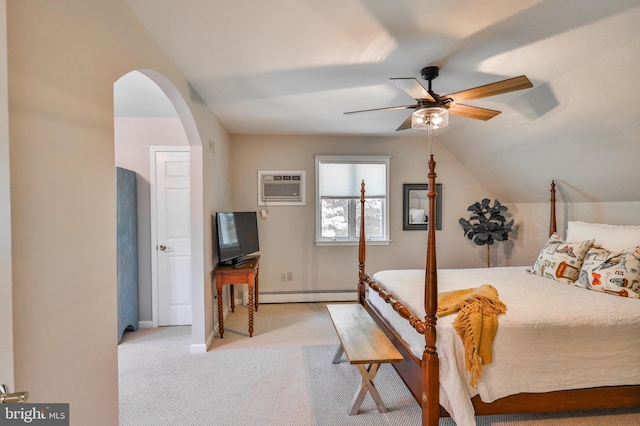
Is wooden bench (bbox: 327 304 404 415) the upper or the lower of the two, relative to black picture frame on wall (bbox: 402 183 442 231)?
lower

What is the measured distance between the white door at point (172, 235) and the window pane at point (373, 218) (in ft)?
8.04

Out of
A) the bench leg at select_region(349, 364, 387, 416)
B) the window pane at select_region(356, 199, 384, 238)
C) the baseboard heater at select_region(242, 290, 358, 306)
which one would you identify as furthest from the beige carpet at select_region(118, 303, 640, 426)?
the window pane at select_region(356, 199, 384, 238)

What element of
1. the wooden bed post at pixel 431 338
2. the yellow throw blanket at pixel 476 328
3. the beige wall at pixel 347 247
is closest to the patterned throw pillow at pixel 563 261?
the yellow throw blanket at pixel 476 328

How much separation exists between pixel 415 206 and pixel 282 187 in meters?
2.07

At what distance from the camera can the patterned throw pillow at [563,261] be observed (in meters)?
2.86

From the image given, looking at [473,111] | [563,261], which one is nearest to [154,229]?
[473,111]

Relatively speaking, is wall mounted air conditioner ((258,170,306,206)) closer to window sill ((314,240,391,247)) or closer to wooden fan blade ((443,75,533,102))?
window sill ((314,240,391,247))

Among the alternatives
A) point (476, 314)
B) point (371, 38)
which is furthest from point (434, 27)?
point (476, 314)

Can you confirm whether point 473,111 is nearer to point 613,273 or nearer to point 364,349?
point 613,273

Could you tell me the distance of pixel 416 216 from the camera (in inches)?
191

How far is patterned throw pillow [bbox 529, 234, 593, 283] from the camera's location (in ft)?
9.39

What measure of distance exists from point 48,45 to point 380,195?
13.7ft

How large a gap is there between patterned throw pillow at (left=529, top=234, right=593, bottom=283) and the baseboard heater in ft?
8.10

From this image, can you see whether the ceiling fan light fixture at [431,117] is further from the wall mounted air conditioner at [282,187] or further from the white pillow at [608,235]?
the wall mounted air conditioner at [282,187]
